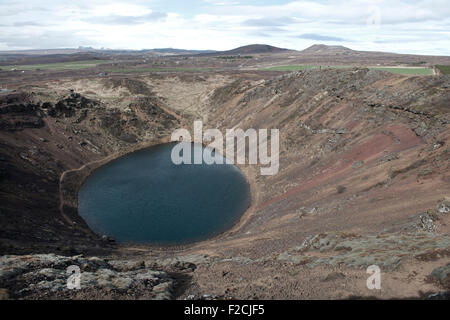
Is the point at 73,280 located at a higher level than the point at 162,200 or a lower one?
higher

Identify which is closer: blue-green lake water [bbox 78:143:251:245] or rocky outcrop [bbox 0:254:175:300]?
rocky outcrop [bbox 0:254:175:300]

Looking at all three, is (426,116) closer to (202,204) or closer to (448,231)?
(448,231)

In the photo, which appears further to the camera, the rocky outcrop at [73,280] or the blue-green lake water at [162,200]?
the blue-green lake water at [162,200]

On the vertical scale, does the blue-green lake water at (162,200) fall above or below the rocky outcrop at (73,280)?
below

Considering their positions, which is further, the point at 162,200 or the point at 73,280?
the point at 162,200

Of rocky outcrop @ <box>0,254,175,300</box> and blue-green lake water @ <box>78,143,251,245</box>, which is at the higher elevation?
rocky outcrop @ <box>0,254,175,300</box>

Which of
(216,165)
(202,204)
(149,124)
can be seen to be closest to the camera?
(202,204)
